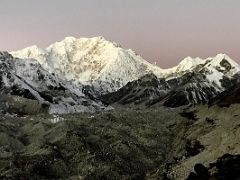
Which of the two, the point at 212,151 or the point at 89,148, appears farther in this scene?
the point at 89,148

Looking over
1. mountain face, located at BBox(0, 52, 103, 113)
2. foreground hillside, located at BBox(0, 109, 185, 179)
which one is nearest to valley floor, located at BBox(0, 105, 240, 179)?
foreground hillside, located at BBox(0, 109, 185, 179)

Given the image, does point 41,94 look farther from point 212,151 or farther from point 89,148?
point 212,151

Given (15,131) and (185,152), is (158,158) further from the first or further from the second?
(15,131)

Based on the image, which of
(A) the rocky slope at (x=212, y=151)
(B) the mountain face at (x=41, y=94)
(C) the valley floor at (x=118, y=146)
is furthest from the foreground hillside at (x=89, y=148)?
(B) the mountain face at (x=41, y=94)

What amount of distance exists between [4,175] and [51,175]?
526cm

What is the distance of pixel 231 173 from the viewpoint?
48.7m

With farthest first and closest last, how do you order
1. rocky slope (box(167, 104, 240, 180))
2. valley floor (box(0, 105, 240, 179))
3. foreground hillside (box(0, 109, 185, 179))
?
foreground hillside (box(0, 109, 185, 179))
valley floor (box(0, 105, 240, 179))
rocky slope (box(167, 104, 240, 180))

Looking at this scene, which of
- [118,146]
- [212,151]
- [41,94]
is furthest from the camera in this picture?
[41,94]

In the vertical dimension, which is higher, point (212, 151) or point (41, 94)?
point (41, 94)

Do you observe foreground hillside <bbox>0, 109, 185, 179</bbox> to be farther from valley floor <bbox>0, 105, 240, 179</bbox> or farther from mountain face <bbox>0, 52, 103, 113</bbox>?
mountain face <bbox>0, 52, 103, 113</bbox>

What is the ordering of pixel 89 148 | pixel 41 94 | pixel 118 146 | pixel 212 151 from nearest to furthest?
pixel 212 151 → pixel 89 148 → pixel 118 146 → pixel 41 94

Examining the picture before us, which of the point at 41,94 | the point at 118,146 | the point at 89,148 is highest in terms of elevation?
the point at 41,94

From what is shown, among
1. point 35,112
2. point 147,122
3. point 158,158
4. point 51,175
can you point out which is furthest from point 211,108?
point 35,112

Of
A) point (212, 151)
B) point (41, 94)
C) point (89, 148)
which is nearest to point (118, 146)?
point (89, 148)
